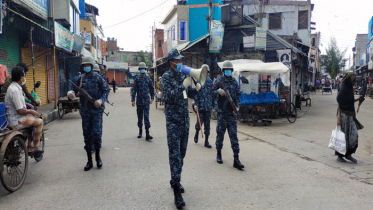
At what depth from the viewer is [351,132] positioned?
596 centimetres

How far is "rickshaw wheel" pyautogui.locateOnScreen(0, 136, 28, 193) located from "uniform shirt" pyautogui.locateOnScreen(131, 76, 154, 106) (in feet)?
12.1

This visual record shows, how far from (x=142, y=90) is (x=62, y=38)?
29.7ft

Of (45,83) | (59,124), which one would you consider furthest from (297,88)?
(45,83)

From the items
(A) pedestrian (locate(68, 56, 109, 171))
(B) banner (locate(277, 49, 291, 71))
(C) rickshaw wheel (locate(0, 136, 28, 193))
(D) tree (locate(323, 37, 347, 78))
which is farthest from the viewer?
(D) tree (locate(323, 37, 347, 78))

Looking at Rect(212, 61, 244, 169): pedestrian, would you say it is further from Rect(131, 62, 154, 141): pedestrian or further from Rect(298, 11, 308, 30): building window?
Rect(298, 11, 308, 30): building window

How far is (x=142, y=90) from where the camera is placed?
26.5 ft

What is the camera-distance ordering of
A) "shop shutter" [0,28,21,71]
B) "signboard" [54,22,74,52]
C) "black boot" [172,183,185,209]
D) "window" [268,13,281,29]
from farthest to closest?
"window" [268,13,281,29] < "signboard" [54,22,74,52] < "shop shutter" [0,28,21,71] < "black boot" [172,183,185,209]

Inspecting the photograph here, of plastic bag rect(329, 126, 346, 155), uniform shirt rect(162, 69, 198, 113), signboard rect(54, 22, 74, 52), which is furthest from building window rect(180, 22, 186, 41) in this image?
uniform shirt rect(162, 69, 198, 113)

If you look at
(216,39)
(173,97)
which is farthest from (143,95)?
(216,39)

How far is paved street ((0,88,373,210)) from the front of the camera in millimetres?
3859

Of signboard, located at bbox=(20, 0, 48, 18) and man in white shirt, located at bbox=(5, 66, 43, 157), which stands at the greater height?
signboard, located at bbox=(20, 0, 48, 18)

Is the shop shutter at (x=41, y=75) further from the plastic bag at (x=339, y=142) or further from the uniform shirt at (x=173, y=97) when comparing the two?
the plastic bag at (x=339, y=142)

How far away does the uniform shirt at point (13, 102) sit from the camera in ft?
15.1

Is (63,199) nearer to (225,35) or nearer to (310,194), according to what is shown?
(310,194)
